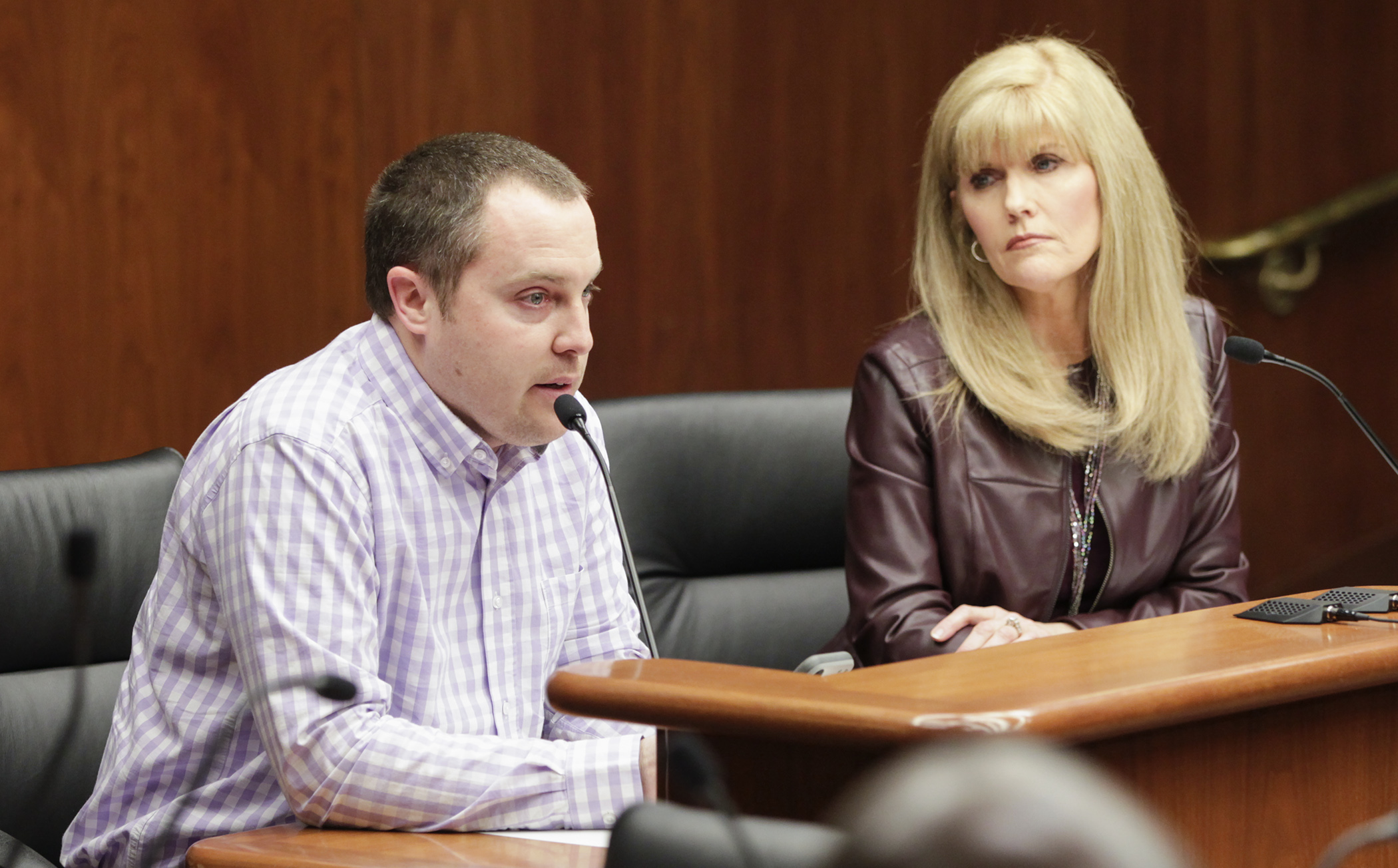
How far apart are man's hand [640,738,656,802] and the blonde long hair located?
79cm

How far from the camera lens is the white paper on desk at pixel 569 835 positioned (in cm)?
116

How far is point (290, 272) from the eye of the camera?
2.68m

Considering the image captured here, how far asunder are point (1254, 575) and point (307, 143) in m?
2.36

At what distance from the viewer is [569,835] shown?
120cm

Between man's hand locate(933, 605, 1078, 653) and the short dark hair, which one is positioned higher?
the short dark hair

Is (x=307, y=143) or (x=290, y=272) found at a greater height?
(x=307, y=143)

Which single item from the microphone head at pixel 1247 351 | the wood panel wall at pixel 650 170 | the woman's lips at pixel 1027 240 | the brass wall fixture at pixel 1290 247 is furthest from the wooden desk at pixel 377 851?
the brass wall fixture at pixel 1290 247

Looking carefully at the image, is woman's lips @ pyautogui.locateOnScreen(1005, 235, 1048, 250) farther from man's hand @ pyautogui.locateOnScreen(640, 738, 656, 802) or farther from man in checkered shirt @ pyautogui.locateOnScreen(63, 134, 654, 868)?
man's hand @ pyautogui.locateOnScreen(640, 738, 656, 802)

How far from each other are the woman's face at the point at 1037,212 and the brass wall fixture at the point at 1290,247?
5.45 feet

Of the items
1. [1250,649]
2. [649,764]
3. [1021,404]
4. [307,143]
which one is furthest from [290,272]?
[1250,649]

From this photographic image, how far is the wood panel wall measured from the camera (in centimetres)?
243

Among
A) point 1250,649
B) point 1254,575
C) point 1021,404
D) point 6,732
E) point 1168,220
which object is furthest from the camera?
point 1254,575

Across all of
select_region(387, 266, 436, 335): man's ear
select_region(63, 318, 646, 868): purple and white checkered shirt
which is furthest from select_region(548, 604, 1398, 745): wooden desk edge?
select_region(387, 266, 436, 335): man's ear

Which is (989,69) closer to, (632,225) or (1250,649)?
(1250,649)
